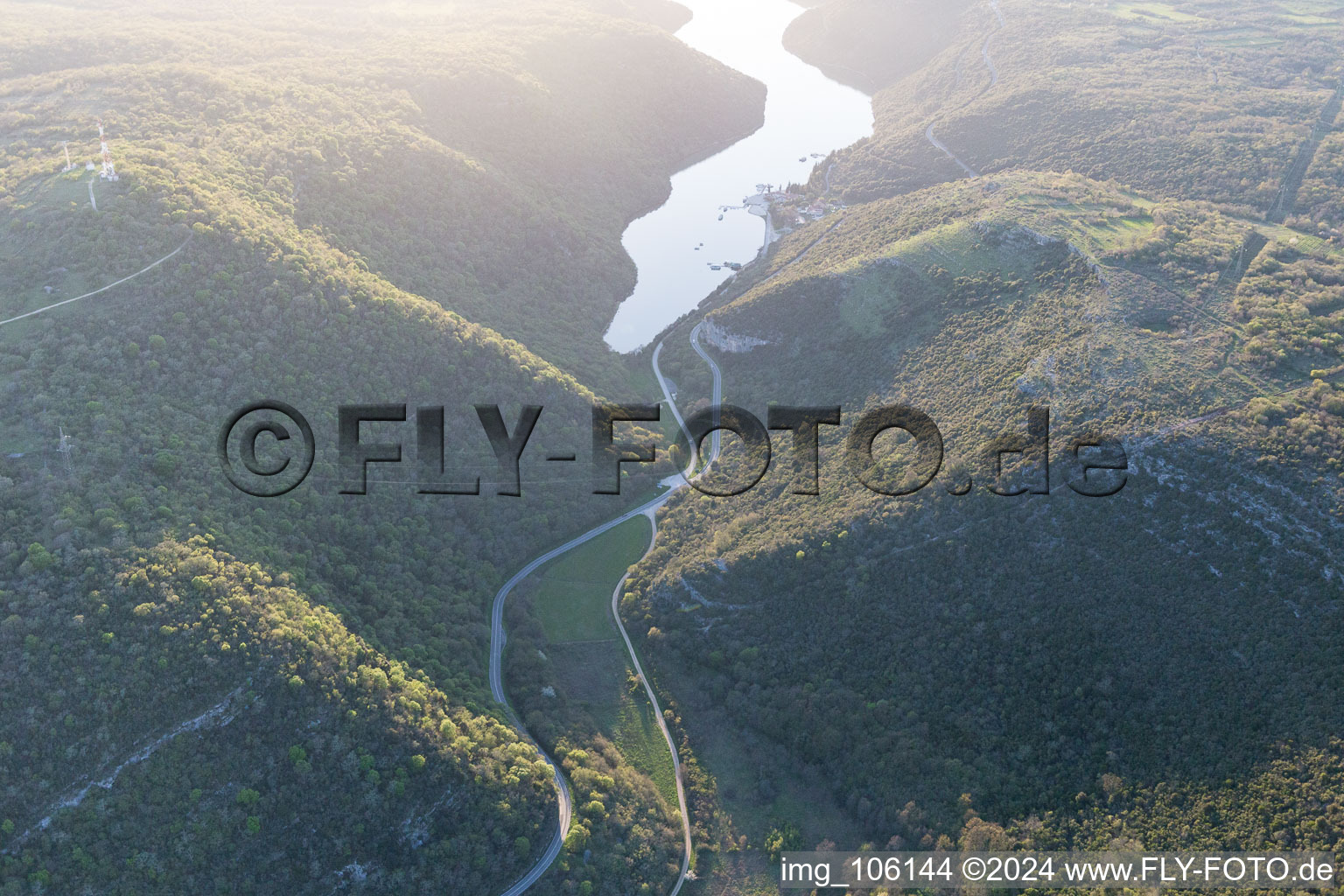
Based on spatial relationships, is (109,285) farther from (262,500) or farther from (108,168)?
(262,500)

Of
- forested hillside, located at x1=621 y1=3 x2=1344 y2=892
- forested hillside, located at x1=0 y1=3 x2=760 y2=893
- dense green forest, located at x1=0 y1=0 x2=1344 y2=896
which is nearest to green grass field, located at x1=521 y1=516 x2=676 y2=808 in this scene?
dense green forest, located at x1=0 y1=0 x2=1344 y2=896

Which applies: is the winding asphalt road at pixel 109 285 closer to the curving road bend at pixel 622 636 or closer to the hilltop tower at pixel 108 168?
the hilltop tower at pixel 108 168

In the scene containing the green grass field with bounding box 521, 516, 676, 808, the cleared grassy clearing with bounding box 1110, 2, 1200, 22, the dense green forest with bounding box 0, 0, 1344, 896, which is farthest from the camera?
the cleared grassy clearing with bounding box 1110, 2, 1200, 22

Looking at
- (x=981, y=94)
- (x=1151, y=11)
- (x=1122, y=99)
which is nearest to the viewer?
(x=1122, y=99)

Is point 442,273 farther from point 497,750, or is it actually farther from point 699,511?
point 497,750

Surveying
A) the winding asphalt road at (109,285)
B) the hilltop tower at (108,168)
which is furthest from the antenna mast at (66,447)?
the hilltop tower at (108,168)

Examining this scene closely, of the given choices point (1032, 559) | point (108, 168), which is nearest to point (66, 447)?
point (108, 168)

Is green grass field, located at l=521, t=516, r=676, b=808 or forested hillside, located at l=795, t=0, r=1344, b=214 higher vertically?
forested hillside, located at l=795, t=0, r=1344, b=214

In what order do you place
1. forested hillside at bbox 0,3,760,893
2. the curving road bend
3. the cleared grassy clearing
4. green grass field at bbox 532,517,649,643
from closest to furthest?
forested hillside at bbox 0,3,760,893
the curving road bend
green grass field at bbox 532,517,649,643
the cleared grassy clearing

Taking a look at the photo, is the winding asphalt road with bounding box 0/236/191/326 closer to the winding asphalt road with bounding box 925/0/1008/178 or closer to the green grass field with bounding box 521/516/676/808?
the green grass field with bounding box 521/516/676/808
